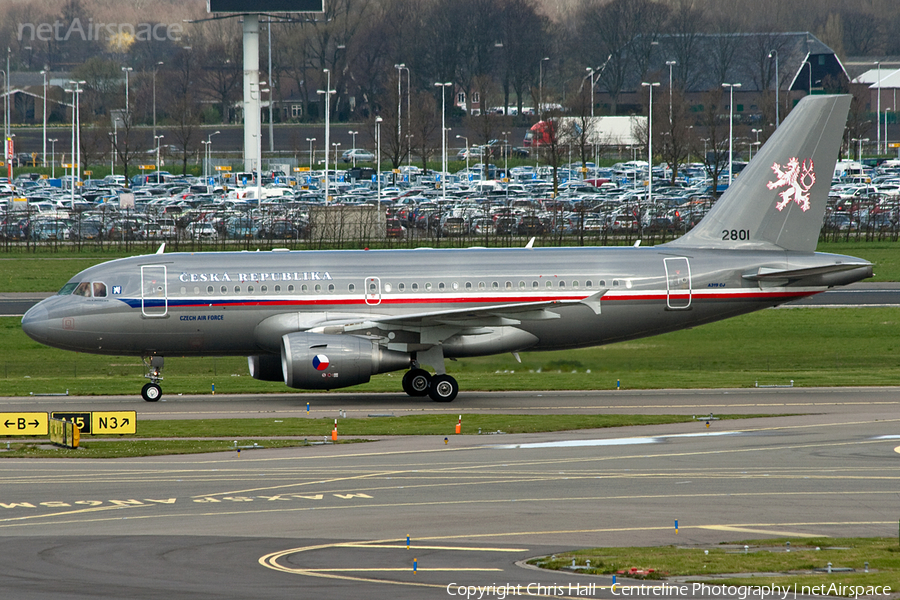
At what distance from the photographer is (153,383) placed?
35.7 m

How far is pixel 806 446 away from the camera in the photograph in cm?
2622

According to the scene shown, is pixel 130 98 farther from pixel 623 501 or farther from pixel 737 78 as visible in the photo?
pixel 623 501

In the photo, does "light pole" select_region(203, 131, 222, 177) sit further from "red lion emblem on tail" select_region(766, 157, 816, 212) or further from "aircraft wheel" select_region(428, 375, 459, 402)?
"red lion emblem on tail" select_region(766, 157, 816, 212)

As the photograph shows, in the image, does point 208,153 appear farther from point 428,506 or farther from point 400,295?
point 428,506

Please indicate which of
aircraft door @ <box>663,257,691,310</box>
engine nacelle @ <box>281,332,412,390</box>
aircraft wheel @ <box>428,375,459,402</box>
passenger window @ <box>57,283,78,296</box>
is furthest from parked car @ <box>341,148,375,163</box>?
engine nacelle @ <box>281,332,412,390</box>

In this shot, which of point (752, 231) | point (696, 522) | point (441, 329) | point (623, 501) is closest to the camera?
point (696, 522)

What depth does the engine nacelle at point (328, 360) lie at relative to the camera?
107ft

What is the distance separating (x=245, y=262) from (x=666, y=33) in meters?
158

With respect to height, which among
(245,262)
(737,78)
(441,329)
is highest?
(737,78)

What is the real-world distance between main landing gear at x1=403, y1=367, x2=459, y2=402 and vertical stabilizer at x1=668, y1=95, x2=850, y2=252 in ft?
31.6

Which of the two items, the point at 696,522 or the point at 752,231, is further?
the point at 752,231

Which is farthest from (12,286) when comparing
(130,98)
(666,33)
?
(666,33)

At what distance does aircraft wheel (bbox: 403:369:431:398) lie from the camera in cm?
3538

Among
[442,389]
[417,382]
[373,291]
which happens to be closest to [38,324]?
[373,291]
